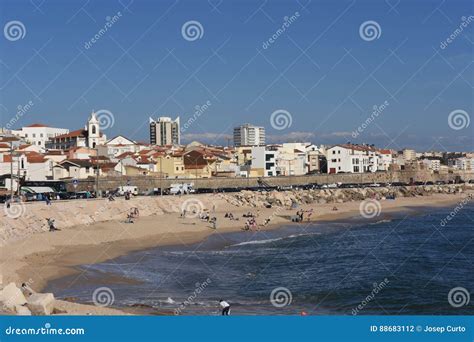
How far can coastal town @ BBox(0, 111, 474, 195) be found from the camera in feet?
185

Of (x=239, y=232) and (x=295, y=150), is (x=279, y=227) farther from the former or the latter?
(x=295, y=150)

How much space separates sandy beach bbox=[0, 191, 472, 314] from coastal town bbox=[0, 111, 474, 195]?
35.4 ft

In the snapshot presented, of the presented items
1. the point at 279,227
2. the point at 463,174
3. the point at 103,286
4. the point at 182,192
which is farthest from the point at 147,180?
the point at 463,174

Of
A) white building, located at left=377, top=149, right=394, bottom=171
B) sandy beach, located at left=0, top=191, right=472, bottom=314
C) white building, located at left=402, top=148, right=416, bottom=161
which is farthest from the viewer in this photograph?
white building, located at left=402, top=148, right=416, bottom=161

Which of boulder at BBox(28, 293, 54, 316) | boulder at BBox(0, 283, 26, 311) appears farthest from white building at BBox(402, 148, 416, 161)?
boulder at BBox(28, 293, 54, 316)

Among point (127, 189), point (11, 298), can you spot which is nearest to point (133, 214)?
point (127, 189)

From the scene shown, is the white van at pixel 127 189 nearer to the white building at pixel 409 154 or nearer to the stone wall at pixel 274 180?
the stone wall at pixel 274 180

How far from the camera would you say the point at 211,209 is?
148ft

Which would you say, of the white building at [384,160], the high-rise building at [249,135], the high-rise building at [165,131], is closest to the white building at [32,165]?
the white building at [384,160]

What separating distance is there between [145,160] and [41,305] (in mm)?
54834

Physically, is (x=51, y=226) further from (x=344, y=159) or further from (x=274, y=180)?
(x=344, y=159)

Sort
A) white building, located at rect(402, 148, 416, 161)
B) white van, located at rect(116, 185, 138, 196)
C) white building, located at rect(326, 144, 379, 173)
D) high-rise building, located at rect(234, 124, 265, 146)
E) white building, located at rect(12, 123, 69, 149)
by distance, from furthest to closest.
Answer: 1. high-rise building, located at rect(234, 124, 265, 146)
2. white building, located at rect(402, 148, 416, 161)
3. white building, located at rect(12, 123, 69, 149)
4. white building, located at rect(326, 144, 379, 173)
5. white van, located at rect(116, 185, 138, 196)

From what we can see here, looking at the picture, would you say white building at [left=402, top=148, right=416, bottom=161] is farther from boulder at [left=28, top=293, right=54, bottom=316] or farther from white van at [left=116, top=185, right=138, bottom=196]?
boulder at [left=28, top=293, right=54, bottom=316]

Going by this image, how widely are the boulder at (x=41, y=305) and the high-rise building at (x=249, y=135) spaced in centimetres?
14531
